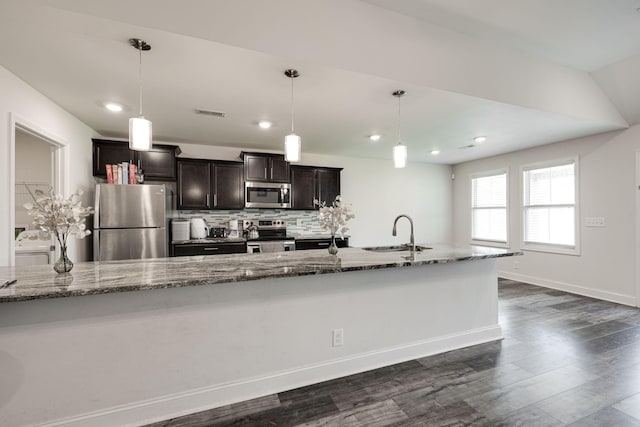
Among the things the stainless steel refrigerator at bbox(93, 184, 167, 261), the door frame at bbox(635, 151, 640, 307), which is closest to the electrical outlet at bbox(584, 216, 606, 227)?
the door frame at bbox(635, 151, 640, 307)

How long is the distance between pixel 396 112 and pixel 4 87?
3.42m

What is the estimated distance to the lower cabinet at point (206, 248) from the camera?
13.1 feet

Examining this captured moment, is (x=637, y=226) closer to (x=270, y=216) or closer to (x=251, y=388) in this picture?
(x=251, y=388)

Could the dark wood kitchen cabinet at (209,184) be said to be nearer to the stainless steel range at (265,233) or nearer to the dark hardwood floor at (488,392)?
the stainless steel range at (265,233)

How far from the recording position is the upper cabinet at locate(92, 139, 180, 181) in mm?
3764

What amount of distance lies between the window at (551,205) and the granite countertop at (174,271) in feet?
10.2

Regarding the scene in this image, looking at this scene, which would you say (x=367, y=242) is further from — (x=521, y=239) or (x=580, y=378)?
(x=580, y=378)

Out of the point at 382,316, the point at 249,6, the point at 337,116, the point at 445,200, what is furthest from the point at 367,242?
the point at 249,6

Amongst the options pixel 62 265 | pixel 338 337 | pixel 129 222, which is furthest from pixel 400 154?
pixel 129 222

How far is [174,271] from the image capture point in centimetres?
178

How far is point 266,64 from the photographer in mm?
2145

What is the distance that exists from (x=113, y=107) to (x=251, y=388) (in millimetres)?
3041

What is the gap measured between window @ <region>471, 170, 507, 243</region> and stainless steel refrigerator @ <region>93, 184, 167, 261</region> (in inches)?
226

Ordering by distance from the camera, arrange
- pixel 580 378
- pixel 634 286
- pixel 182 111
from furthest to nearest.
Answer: pixel 634 286 → pixel 182 111 → pixel 580 378
